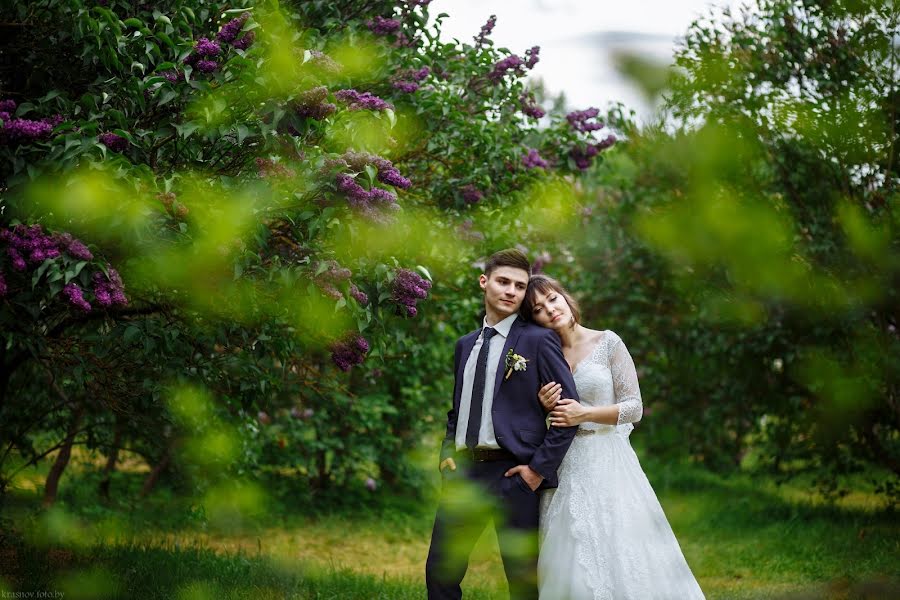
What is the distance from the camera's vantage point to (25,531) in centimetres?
591

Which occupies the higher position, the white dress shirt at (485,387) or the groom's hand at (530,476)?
the white dress shirt at (485,387)

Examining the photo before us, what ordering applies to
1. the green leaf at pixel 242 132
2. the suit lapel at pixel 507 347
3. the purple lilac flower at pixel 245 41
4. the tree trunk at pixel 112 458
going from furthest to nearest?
the tree trunk at pixel 112 458, the suit lapel at pixel 507 347, the purple lilac flower at pixel 245 41, the green leaf at pixel 242 132

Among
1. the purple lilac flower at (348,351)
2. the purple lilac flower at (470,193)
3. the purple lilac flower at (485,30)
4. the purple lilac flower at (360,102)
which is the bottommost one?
the purple lilac flower at (348,351)

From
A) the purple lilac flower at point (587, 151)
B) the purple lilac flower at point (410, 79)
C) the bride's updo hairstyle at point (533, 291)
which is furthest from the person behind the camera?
the purple lilac flower at point (587, 151)

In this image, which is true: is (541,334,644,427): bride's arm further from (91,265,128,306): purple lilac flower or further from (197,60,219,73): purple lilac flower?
(197,60,219,73): purple lilac flower

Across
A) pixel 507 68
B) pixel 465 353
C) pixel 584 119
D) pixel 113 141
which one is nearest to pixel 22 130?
pixel 113 141

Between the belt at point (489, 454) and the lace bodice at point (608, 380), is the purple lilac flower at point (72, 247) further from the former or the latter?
the lace bodice at point (608, 380)

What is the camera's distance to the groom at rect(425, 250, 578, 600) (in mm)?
3391

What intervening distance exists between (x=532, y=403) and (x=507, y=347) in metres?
0.26

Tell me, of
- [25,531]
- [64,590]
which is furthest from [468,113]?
[25,531]

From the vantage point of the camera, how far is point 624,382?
3.79 m

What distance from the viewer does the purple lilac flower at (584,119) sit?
5.75 m

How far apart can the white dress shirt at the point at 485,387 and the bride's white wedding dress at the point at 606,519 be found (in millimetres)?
414

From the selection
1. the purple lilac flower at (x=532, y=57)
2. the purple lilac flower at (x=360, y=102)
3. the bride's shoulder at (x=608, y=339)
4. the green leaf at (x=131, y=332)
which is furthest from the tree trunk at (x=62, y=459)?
the purple lilac flower at (x=532, y=57)
